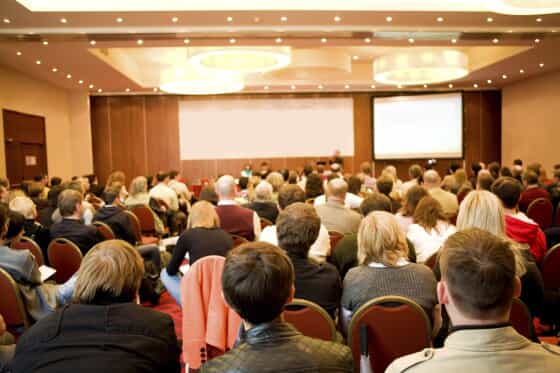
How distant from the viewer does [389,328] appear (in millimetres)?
2389

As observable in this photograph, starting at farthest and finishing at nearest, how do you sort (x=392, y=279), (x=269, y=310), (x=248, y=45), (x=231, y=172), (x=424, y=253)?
(x=231, y=172), (x=248, y=45), (x=424, y=253), (x=392, y=279), (x=269, y=310)

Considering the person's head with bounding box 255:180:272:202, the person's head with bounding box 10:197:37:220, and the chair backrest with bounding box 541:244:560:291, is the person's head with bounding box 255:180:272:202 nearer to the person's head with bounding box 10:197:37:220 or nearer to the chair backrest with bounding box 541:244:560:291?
the person's head with bounding box 10:197:37:220

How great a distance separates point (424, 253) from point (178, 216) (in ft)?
20.0

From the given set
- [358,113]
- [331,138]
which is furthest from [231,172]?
[358,113]

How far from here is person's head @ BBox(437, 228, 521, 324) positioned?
4.63 ft

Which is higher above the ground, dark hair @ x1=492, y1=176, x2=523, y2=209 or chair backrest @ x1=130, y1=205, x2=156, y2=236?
dark hair @ x1=492, y1=176, x2=523, y2=209

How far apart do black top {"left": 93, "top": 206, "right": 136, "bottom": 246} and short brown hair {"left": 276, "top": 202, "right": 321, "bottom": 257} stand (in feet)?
9.95

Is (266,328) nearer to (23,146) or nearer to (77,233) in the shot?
(77,233)

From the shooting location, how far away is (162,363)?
5.92ft

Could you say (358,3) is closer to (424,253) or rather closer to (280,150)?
(424,253)

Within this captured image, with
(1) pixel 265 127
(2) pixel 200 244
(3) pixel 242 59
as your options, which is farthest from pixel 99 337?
(1) pixel 265 127

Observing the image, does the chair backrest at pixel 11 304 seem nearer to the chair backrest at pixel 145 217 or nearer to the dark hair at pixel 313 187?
the chair backrest at pixel 145 217

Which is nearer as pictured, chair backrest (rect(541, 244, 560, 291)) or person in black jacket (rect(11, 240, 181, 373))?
person in black jacket (rect(11, 240, 181, 373))

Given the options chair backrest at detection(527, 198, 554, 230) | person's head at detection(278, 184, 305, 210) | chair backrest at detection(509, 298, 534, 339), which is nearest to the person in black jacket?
chair backrest at detection(509, 298, 534, 339)
